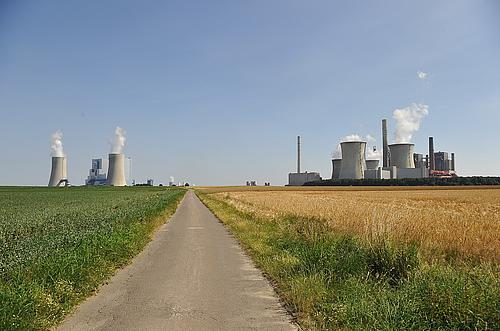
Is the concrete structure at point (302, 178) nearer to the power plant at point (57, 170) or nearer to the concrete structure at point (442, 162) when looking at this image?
the concrete structure at point (442, 162)

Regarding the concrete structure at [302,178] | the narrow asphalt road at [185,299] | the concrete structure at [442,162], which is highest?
the concrete structure at [442,162]

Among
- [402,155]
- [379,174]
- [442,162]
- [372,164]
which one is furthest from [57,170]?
[442,162]

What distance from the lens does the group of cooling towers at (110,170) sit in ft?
372

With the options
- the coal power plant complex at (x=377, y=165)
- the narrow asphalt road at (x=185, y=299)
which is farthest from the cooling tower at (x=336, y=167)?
the narrow asphalt road at (x=185, y=299)

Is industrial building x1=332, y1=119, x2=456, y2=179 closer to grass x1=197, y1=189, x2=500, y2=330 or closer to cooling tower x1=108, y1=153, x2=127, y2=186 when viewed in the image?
cooling tower x1=108, y1=153, x2=127, y2=186

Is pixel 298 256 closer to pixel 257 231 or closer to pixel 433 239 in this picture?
pixel 433 239

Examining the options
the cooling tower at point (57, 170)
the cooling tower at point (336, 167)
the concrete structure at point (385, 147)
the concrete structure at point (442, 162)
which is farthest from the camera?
the concrete structure at point (442, 162)

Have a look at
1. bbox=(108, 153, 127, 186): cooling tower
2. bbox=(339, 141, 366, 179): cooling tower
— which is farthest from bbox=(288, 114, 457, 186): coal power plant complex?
bbox=(108, 153, 127, 186): cooling tower

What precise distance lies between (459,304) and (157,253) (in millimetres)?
10121

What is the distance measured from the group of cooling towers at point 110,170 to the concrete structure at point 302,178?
67329mm

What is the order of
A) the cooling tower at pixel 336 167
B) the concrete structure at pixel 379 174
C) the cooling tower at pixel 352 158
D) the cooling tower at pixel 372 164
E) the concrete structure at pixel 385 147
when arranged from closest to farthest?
1. the cooling tower at pixel 352 158
2. the concrete structure at pixel 379 174
3. the cooling tower at pixel 372 164
4. the concrete structure at pixel 385 147
5. the cooling tower at pixel 336 167

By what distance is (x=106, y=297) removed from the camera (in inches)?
324

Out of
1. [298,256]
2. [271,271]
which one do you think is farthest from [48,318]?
[298,256]

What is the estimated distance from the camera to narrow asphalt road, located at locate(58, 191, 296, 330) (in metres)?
6.46
